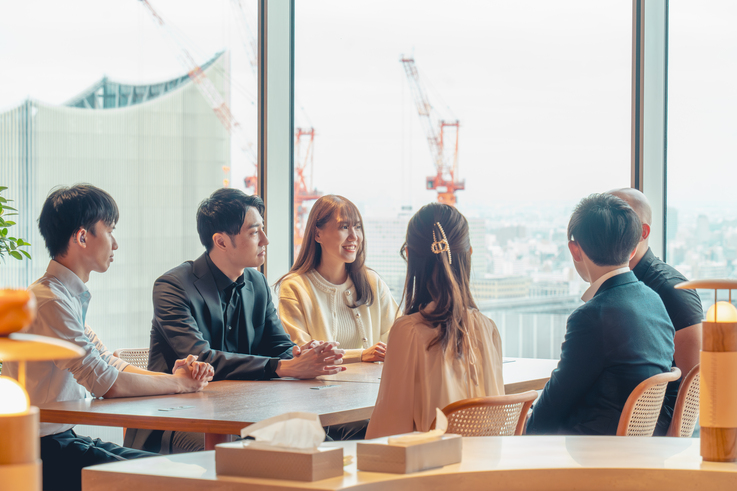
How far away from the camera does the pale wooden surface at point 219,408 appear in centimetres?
221

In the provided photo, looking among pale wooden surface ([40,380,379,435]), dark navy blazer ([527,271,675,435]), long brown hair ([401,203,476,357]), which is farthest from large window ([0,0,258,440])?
dark navy blazer ([527,271,675,435])

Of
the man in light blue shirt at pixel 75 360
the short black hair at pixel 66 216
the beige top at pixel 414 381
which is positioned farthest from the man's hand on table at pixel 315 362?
the short black hair at pixel 66 216

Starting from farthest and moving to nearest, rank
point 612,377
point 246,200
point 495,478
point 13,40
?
point 13,40
point 246,200
point 612,377
point 495,478

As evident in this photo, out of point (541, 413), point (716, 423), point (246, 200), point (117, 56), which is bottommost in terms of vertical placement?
point (541, 413)

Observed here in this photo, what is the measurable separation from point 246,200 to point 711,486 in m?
2.33

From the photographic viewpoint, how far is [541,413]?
2.48m

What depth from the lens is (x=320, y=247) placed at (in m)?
3.82

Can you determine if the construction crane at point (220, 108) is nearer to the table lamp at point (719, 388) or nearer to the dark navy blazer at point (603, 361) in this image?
the dark navy blazer at point (603, 361)

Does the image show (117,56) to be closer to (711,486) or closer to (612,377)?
(612,377)

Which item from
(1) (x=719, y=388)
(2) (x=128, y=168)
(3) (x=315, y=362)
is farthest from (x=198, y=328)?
(1) (x=719, y=388)

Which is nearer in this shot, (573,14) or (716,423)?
(716,423)

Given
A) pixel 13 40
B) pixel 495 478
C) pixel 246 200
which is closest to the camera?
pixel 495 478

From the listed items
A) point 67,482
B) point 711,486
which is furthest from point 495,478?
point 67,482

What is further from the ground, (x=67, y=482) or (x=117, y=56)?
(x=117, y=56)
